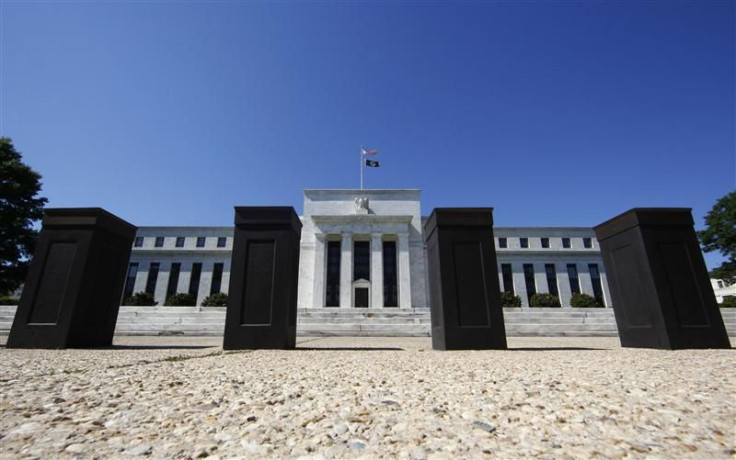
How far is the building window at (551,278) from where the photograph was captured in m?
42.8

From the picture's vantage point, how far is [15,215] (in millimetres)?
21797

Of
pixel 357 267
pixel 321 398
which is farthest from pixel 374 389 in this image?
pixel 357 267

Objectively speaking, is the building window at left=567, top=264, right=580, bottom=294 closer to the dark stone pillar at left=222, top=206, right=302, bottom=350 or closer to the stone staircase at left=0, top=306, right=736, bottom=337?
the stone staircase at left=0, top=306, right=736, bottom=337

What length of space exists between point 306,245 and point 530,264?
97.3ft

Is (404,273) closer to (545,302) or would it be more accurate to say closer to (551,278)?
(545,302)

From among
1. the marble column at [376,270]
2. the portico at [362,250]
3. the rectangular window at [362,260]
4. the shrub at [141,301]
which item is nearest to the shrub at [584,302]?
the portico at [362,250]

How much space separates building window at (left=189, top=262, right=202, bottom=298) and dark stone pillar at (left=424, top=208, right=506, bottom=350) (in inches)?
1692

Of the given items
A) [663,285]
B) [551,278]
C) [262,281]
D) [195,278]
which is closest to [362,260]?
[195,278]

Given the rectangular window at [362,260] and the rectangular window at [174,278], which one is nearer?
the rectangular window at [362,260]

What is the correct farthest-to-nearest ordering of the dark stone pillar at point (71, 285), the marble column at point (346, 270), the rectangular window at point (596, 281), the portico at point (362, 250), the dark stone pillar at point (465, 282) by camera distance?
the rectangular window at point (596, 281) < the portico at point (362, 250) < the marble column at point (346, 270) < the dark stone pillar at point (71, 285) < the dark stone pillar at point (465, 282)

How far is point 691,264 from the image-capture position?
21.5ft

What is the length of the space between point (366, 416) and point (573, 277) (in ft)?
163

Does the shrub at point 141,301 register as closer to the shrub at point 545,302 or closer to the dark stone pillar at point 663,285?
the dark stone pillar at point 663,285

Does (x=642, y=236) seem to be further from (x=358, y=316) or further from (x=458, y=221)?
(x=358, y=316)
